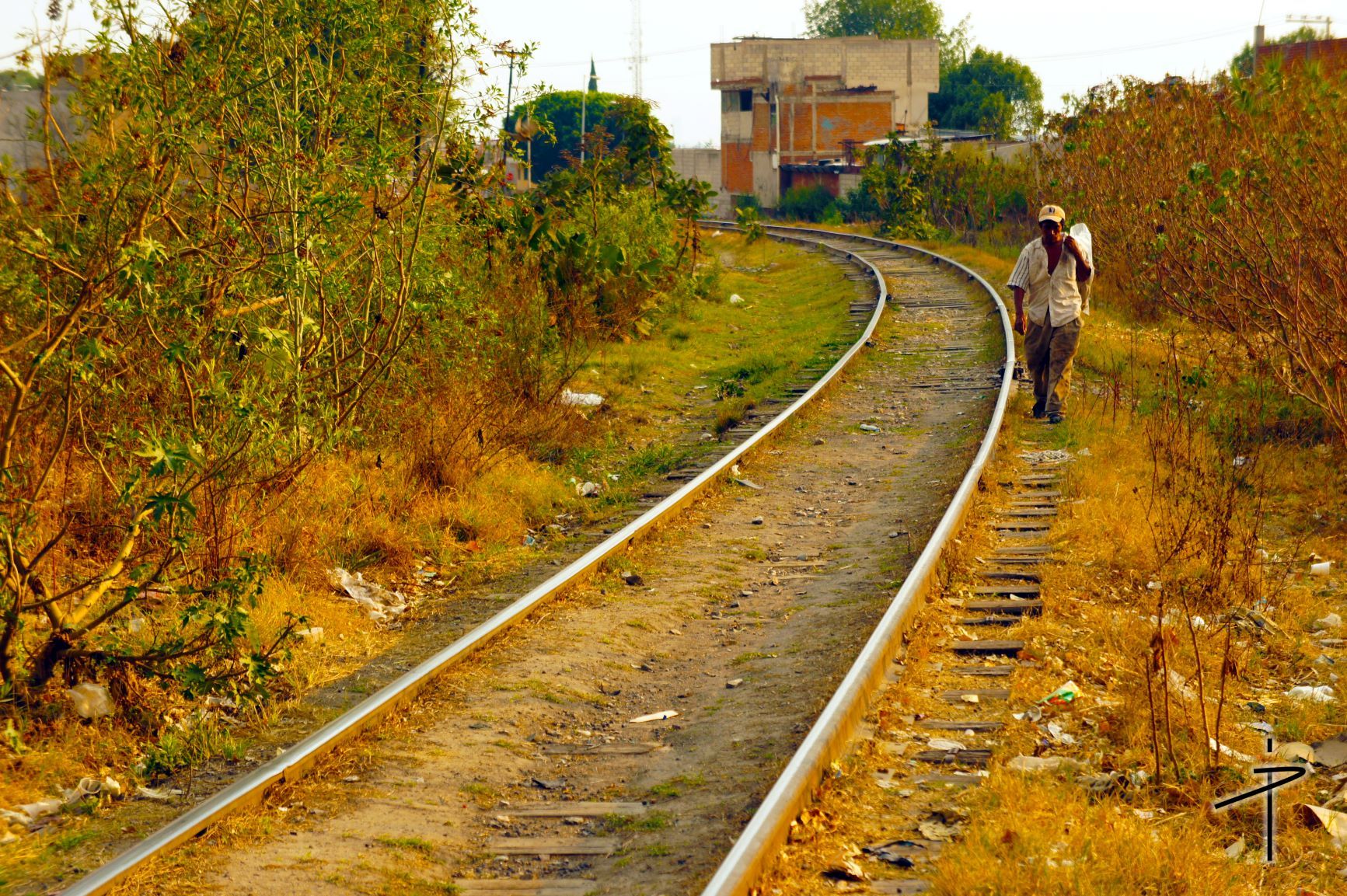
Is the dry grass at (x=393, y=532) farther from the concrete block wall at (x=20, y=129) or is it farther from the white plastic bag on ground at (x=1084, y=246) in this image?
the white plastic bag on ground at (x=1084, y=246)

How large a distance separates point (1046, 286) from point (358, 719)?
762 centimetres

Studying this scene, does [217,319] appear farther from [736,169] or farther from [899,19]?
[899,19]

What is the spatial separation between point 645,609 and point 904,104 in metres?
63.6

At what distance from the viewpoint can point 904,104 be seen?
6719 centimetres

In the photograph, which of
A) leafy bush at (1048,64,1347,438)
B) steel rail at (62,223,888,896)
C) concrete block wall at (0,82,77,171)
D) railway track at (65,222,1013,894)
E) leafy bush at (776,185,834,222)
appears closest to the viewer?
steel rail at (62,223,888,896)

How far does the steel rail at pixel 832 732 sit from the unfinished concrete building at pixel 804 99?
5299cm

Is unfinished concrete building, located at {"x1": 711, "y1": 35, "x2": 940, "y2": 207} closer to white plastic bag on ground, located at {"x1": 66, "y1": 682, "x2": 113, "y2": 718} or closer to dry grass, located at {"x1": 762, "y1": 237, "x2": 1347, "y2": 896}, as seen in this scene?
dry grass, located at {"x1": 762, "y1": 237, "x2": 1347, "y2": 896}

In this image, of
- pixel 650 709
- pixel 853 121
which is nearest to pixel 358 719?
pixel 650 709

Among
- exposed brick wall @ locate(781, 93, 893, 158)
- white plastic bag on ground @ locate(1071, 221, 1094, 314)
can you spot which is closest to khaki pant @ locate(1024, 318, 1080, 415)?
white plastic bag on ground @ locate(1071, 221, 1094, 314)

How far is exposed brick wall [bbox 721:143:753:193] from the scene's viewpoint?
64250 millimetres

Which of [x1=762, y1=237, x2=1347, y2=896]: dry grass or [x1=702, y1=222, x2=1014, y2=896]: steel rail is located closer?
[x1=702, y1=222, x2=1014, y2=896]: steel rail

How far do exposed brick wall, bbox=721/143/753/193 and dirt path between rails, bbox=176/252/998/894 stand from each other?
2177 inches

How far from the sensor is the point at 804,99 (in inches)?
2468

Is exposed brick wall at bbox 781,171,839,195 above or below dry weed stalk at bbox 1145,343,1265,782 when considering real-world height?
above
